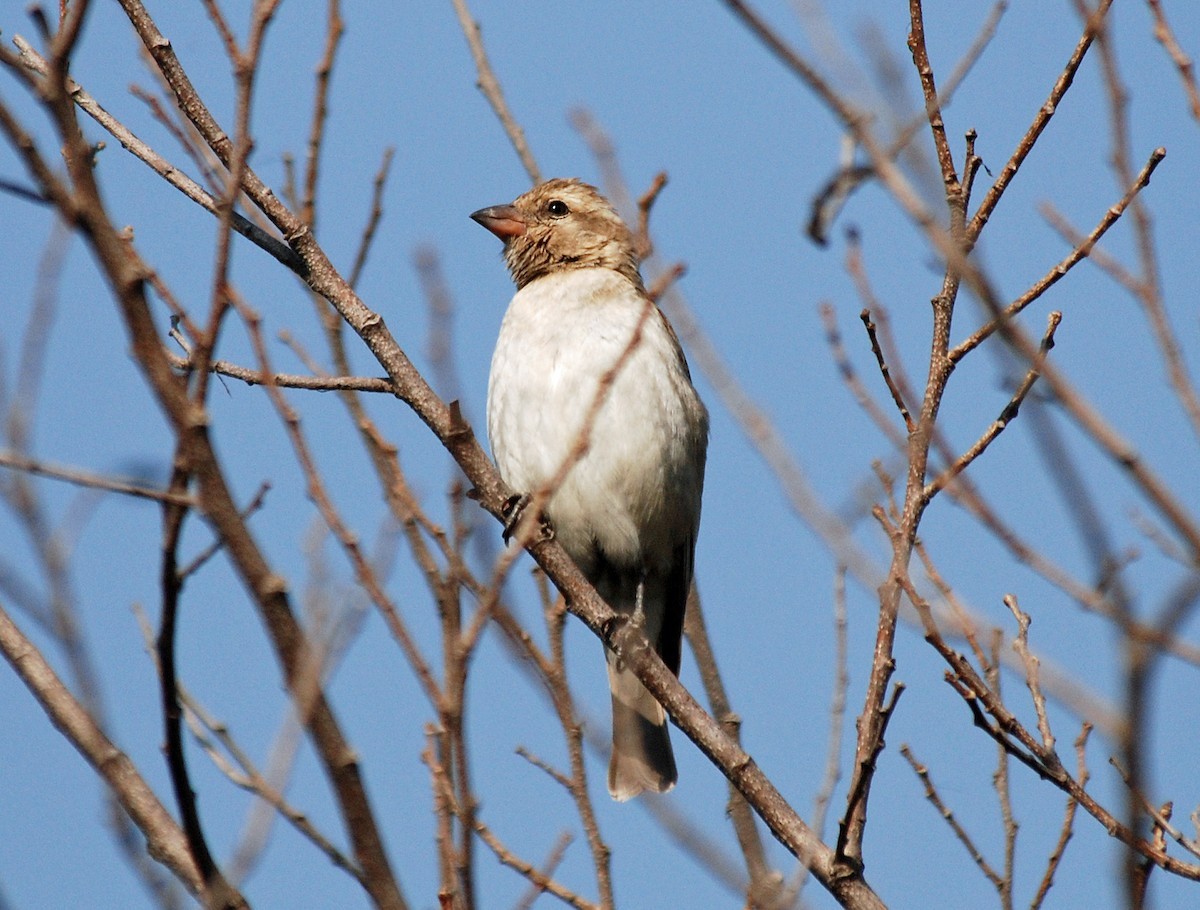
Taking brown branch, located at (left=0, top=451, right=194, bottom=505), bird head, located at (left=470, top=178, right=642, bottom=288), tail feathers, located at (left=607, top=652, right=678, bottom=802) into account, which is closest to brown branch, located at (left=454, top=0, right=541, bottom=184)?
bird head, located at (left=470, top=178, right=642, bottom=288)

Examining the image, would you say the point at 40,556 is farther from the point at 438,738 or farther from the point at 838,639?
the point at 838,639

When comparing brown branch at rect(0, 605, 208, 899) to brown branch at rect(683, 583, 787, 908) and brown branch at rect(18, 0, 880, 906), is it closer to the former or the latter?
brown branch at rect(18, 0, 880, 906)

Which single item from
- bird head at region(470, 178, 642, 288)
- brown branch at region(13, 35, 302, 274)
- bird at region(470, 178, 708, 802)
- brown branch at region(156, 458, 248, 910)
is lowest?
brown branch at region(156, 458, 248, 910)

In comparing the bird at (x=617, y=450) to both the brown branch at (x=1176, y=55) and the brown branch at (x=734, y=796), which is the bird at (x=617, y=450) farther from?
the brown branch at (x=1176, y=55)

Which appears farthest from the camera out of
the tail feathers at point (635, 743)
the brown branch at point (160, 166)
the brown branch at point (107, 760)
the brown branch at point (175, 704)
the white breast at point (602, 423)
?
the tail feathers at point (635, 743)

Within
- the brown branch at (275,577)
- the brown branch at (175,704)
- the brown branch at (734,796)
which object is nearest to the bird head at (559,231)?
the brown branch at (734,796)
